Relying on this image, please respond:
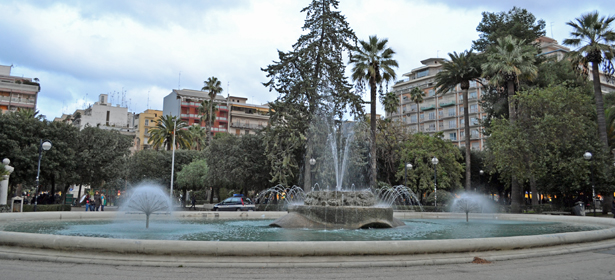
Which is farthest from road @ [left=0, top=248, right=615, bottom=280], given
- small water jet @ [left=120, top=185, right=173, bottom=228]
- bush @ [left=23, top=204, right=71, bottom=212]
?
bush @ [left=23, top=204, right=71, bottom=212]

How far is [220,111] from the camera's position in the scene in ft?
302

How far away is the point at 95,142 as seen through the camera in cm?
4325

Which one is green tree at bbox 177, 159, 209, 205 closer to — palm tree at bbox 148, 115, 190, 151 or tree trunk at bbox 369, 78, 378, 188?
palm tree at bbox 148, 115, 190, 151

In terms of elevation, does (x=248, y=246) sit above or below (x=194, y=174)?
below

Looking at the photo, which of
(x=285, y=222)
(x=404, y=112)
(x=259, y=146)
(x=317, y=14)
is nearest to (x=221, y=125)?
(x=404, y=112)

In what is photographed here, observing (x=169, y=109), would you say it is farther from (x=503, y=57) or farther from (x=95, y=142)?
(x=503, y=57)

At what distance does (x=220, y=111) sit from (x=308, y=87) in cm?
6252

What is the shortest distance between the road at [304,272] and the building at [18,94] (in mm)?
81597

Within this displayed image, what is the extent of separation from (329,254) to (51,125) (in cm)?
3591

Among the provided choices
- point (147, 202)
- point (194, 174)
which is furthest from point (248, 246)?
point (194, 174)

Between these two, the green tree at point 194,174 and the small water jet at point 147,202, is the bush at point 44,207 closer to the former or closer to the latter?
the small water jet at point 147,202

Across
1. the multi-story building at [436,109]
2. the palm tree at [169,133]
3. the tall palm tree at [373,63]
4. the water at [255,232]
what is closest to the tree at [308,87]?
the tall palm tree at [373,63]

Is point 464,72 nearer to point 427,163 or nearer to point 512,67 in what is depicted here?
point 512,67

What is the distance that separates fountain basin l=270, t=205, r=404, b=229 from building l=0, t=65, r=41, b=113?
77.6 m
